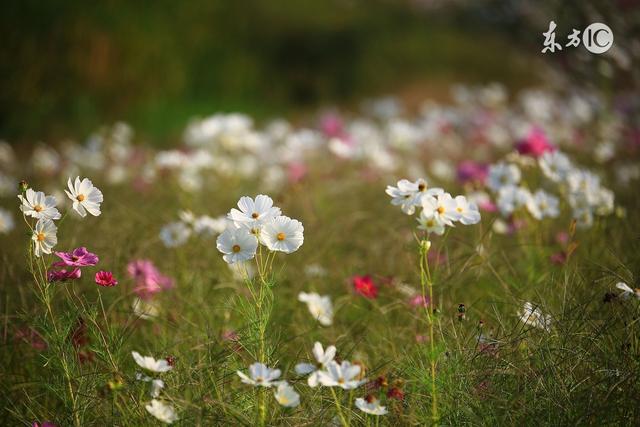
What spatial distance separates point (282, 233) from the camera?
1558mm

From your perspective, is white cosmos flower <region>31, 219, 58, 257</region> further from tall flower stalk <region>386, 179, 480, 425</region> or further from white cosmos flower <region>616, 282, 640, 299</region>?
white cosmos flower <region>616, 282, 640, 299</region>

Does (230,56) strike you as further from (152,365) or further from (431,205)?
(152,365)

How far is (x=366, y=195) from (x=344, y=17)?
5704mm

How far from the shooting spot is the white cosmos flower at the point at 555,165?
241cm

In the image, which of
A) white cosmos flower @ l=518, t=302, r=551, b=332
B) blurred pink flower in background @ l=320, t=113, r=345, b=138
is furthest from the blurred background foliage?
→ white cosmos flower @ l=518, t=302, r=551, b=332

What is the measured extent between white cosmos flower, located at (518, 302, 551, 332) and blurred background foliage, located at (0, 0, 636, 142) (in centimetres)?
428

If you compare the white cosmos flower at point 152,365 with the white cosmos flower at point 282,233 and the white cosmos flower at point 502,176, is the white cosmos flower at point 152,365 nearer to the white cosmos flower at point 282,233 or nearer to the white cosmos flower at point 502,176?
the white cosmos flower at point 282,233

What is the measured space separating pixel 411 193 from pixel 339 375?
458mm

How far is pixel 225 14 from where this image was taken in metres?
7.45

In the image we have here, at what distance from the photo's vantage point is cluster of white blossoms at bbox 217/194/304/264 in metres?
1.54

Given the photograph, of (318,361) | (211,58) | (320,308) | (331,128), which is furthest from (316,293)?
(211,58)

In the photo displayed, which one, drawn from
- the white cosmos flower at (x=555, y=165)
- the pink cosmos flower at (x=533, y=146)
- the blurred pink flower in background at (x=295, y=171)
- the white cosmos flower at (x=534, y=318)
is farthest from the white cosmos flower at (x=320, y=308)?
the blurred pink flower in background at (x=295, y=171)

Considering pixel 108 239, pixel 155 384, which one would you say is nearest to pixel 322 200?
pixel 108 239

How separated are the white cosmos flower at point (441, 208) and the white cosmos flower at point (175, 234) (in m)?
1.02
